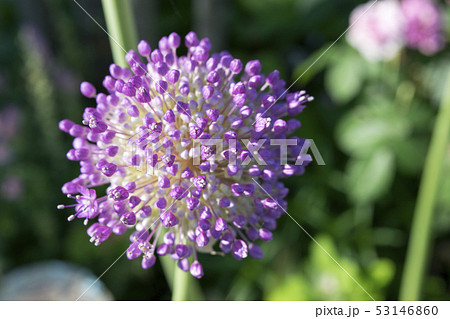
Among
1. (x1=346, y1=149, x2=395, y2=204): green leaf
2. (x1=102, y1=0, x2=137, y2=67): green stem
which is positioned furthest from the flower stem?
(x1=346, y1=149, x2=395, y2=204): green leaf

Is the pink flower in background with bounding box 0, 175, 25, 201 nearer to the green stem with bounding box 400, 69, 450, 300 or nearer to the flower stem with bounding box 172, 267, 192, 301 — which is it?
the flower stem with bounding box 172, 267, 192, 301

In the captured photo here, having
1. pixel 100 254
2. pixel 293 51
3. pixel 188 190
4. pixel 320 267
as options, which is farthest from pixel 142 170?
pixel 293 51

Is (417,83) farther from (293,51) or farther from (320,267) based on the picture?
(320,267)

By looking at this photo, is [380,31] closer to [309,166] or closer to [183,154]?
[309,166]

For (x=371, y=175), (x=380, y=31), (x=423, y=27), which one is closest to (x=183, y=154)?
(x=371, y=175)

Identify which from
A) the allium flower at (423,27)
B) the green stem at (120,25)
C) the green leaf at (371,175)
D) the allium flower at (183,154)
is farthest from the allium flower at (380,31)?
the green stem at (120,25)
